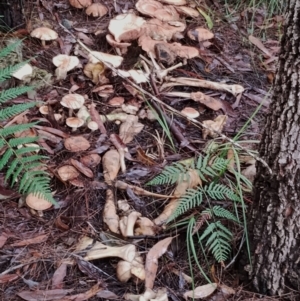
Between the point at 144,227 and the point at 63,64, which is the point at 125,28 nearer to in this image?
the point at 63,64

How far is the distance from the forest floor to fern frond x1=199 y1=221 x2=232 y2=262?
57 mm

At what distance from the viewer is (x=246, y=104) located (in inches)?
144

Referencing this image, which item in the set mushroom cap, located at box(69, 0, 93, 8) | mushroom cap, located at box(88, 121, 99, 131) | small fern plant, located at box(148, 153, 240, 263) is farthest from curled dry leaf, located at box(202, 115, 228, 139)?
mushroom cap, located at box(69, 0, 93, 8)

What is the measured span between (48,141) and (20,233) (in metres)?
0.63

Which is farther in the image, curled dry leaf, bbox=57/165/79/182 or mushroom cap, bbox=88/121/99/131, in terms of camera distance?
mushroom cap, bbox=88/121/99/131

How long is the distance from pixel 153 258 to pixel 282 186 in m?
0.75

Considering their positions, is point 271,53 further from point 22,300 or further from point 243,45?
point 22,300

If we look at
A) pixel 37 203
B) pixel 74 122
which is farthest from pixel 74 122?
pixel 37 203

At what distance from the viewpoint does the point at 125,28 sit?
371 centimetres

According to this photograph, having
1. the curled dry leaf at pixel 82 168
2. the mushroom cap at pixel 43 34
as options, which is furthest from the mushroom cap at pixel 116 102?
the mushroom cap at pixel 43 34

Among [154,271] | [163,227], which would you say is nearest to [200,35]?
[163,227]

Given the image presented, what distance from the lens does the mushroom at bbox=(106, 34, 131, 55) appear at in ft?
12.0

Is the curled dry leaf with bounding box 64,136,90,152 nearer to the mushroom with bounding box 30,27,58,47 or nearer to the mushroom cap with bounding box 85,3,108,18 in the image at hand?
the mushroom with bounding box 30,27,58,47

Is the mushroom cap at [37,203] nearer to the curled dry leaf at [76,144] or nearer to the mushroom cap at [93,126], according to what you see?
the curled dry leaf at [76,144]
